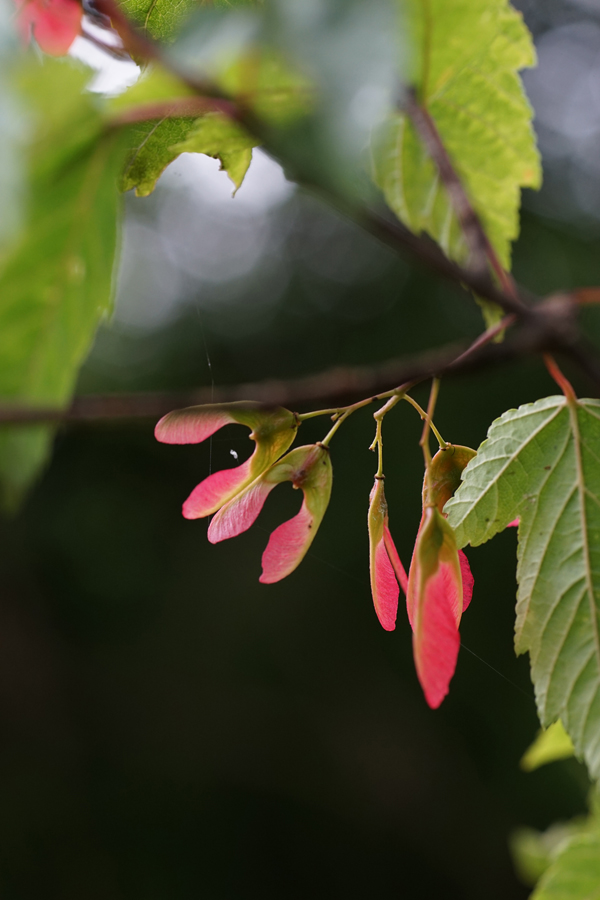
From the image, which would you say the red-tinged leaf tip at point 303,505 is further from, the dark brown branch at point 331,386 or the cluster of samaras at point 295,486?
the dark brown branch at point 331,386

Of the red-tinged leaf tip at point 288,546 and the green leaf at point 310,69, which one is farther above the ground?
the green leaf at point 310,69

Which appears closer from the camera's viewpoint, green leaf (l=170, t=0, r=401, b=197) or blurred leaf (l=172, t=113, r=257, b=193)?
green leaf (l=170, t=0, r=401, b=197)

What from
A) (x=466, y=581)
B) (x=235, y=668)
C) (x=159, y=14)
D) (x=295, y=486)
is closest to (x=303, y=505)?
(x=295, y=486)

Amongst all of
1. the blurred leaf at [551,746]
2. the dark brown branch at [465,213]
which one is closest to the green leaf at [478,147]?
the dark brown branch at [465,213]

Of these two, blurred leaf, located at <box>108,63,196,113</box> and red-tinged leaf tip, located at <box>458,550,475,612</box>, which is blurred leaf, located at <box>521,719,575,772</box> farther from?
blurred leaf, located at <box>108,63,196,113</box>

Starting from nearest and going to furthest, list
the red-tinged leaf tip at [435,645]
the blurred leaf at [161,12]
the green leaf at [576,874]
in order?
1. the red-tinged leaf tip at [435,645]
2. the blurred leaf at [161,12]
3. the green leaf at [576,874]

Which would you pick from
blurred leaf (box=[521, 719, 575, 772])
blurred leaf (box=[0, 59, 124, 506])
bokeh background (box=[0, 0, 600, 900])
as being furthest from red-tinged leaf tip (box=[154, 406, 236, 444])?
bokeh background (box=[0, 0, 600, 900])
